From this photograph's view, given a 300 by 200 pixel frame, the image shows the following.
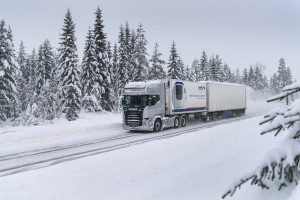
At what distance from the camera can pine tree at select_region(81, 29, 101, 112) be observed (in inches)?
1658

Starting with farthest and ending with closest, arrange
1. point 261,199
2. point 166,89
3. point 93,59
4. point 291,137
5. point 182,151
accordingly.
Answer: point 93,59 < point 166,89 < point 182,151 < point 261,199 < point 291,137

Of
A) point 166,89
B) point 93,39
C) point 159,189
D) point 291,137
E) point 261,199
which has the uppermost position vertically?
point 93,39

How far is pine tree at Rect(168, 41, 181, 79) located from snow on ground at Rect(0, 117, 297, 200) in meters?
43.8

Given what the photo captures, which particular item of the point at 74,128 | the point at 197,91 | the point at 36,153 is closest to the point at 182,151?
the point at 36,153

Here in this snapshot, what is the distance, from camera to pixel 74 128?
24766 millimetres

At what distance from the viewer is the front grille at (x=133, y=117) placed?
74.8ft

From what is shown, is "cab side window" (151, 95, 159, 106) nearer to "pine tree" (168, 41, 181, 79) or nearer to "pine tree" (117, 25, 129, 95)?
"pine tree" (117, 25, 129, 95)

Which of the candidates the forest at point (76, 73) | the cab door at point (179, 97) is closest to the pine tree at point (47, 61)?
the forest at point (76, 73)

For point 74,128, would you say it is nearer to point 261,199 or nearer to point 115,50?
point 261,199

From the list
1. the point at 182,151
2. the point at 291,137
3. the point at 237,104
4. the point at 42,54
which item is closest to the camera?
the point at 291,137

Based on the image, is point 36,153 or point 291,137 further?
point 36,153

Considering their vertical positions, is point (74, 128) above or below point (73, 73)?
below

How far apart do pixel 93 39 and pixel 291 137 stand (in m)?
42.5

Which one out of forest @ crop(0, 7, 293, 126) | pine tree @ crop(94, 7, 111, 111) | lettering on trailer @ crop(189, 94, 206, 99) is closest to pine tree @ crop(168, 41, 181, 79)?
forest @ crop(0, 7, 293, 126)
